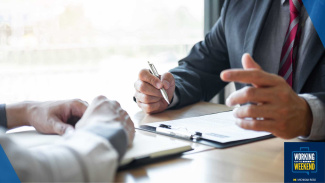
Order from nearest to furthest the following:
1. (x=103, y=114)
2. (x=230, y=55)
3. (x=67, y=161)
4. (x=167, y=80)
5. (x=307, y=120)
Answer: (x=67, y=161)
(x=103, y=114)
(x=307, y=120)
(x=167, y=80)
(x=230, y=55)

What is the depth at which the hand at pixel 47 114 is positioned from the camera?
980mm

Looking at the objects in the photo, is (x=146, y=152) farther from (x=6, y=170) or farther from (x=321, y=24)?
(x=321, y=24)

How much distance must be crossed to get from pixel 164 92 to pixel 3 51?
1.22m

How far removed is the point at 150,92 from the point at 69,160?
30.6 inches

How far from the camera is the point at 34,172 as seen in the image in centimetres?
56

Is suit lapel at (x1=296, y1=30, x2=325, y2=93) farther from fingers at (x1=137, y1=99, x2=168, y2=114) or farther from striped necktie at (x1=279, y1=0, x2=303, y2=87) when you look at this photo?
fingers at (x1=137, y1=99, x2=168, y2=114)

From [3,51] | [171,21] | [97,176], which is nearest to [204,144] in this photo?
[97,176]

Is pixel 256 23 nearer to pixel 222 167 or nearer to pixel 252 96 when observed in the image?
pixel 252 96

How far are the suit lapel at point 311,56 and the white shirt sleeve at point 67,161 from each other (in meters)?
0.92

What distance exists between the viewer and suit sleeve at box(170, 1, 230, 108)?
165 centimetres

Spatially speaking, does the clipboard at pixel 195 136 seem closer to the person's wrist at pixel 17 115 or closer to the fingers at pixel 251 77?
the fingers at pixel 251 77

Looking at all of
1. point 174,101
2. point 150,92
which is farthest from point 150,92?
point 174,101

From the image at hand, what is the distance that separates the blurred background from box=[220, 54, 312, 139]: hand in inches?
64.5

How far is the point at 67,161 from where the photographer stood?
58 cm
